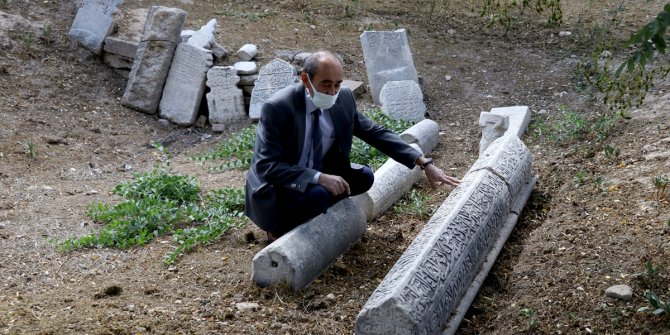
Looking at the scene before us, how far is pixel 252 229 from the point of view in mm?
5961

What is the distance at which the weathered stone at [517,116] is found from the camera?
7.90 m

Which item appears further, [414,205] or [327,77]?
[414,205]

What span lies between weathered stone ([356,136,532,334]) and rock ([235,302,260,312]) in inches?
31.8

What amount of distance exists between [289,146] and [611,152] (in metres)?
2.97

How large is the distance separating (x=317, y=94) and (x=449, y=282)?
1419mm

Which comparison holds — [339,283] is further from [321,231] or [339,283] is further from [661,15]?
[661,15]

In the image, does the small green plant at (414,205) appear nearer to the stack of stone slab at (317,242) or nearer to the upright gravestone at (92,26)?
the stack of stone slab at (317,242)

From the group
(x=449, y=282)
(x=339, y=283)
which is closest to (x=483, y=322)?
(x=449, y=282)

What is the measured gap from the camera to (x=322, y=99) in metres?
5.19

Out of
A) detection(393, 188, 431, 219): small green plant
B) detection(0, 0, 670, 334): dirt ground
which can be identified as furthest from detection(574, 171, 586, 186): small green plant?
detection(393, 188, 431, 219): small green plant

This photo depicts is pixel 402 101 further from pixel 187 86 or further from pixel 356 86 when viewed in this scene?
pixel 187 86

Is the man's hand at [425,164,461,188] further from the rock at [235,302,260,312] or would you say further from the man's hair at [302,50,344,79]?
the rock at [235,302,260,312]

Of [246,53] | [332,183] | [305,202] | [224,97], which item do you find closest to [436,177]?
→ [332,183]

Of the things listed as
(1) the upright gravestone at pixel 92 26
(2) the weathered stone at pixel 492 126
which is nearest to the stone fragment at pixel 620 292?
(2) the weathered stone at pixel 492 126
